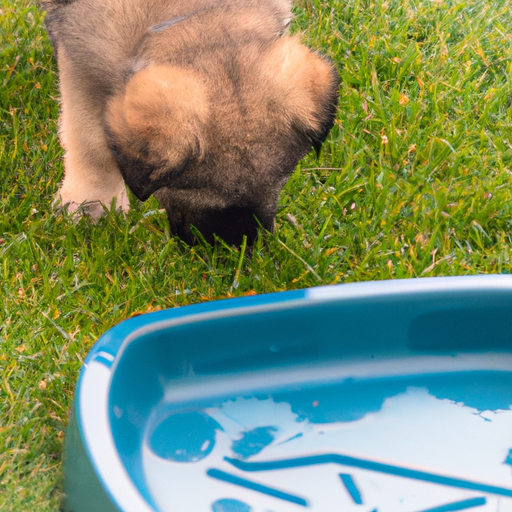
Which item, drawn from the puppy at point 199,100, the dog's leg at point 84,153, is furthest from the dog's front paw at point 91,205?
the puppy at point 199,100

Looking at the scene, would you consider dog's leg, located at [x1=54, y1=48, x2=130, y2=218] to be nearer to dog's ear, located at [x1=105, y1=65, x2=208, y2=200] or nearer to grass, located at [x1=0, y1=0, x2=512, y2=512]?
grass, located at [x1=0, y1=0, x2=512, y2=512]

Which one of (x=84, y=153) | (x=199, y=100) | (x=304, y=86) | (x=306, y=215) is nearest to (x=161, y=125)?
(x=199, y=100)

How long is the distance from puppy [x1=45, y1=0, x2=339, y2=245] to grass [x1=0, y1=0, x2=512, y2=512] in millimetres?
366

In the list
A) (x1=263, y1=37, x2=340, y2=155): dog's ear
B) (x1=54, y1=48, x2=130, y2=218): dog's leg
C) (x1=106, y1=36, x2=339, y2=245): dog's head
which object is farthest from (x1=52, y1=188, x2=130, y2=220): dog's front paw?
(x1=263, y1=37, x2=340, y2=155): dog's ear

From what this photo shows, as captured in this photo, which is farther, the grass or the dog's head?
the grass

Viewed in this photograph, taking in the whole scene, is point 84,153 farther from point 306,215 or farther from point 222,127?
point 306,215

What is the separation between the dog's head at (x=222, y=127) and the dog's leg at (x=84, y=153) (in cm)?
31

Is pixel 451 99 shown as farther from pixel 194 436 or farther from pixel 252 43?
pixel 194 436

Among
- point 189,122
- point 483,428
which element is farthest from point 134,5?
point 483,428

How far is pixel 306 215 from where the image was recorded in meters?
2.99

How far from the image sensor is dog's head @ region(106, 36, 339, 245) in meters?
2.02

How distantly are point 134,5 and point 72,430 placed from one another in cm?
146

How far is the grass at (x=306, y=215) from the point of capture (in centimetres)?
226

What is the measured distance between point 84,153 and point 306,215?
38.1 inches
